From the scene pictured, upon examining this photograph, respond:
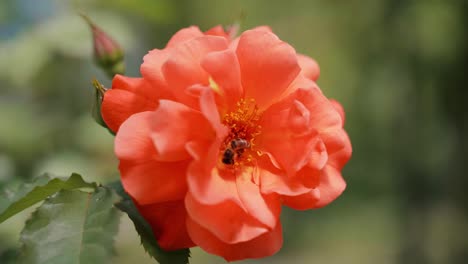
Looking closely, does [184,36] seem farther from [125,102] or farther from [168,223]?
[168,223]

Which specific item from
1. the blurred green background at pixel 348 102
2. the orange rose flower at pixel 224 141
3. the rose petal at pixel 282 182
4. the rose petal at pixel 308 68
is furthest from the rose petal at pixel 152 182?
the blurred green background at pixel 348 102

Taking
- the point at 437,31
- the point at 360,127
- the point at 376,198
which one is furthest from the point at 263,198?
the point at 376,198

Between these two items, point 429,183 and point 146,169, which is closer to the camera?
point 146,169

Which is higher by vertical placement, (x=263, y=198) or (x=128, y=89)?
(x=128, y=89)

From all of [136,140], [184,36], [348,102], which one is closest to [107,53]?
[184,36]

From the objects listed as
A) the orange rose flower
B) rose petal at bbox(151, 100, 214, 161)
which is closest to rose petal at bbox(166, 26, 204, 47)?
the orange rose flower

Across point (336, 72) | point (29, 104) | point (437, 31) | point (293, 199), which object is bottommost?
point (336, 72)

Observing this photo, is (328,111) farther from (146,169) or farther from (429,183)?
(429,183)
